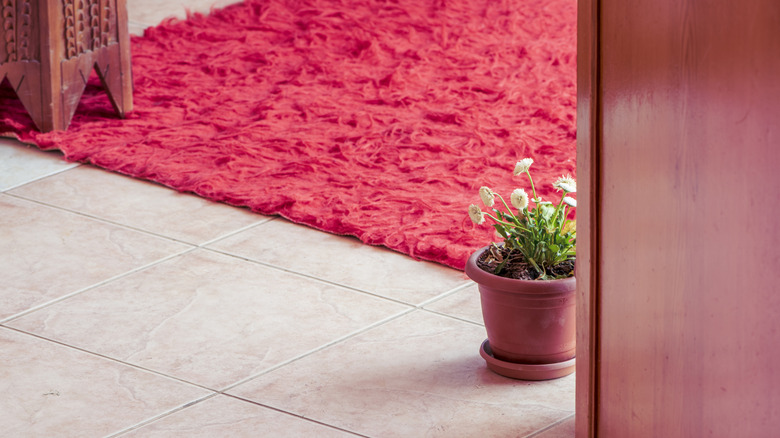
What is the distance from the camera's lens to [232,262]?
2.65 metres

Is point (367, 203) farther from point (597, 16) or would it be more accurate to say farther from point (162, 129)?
point (597, 16)

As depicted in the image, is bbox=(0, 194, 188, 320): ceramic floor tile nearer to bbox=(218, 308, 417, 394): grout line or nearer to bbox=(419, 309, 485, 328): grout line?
bbox=(218, 308, 417, 394): grout line

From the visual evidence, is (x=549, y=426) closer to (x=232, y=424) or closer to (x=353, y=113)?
(x=232, y=424)

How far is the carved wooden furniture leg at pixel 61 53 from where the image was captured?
3.37 metres

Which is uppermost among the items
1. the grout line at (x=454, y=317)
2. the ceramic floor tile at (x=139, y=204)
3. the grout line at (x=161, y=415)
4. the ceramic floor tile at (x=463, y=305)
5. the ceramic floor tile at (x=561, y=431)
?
the ceramic floor tile at (x=139, y=204)

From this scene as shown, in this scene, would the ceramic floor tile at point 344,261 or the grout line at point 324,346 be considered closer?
the grout line at point 324,346

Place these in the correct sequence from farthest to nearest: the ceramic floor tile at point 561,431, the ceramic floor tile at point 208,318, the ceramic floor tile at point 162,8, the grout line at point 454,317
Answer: the ceramic floor tile at point 162,8
the grout line at point 454,317
the ceramic floor tile at point 208,318
the ceramic floor tile at point 561,431

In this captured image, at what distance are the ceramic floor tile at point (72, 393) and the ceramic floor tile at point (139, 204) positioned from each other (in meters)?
0.65

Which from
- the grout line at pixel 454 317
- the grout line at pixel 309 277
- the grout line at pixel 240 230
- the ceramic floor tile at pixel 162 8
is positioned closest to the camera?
the grout line at pixel 454 317

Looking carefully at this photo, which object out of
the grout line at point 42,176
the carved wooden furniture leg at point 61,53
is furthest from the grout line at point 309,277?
the carved wooden furniture leg at point 61,53

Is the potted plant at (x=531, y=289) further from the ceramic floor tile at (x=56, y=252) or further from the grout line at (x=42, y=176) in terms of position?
the grout line at (x=42, y=176)

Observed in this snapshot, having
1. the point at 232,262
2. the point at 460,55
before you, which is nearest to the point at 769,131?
the point at 232,262

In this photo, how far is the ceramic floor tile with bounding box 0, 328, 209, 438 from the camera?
A: 197cm

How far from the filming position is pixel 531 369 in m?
2.07
